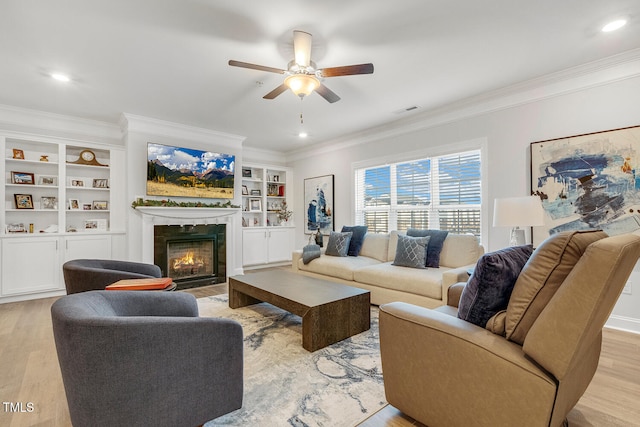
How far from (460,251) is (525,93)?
1.98m

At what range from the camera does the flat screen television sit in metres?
4.70

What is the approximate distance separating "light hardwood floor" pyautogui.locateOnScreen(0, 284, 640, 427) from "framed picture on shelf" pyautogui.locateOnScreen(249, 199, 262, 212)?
3935mm

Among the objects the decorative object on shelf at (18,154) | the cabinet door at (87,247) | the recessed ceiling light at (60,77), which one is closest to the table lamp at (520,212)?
the recessed ceiling light at (60,77)

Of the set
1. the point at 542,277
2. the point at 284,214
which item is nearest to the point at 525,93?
the point at 542,277

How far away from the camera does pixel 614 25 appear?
2381mm

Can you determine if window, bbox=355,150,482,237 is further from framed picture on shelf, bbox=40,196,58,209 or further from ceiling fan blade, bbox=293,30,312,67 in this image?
framed picture on shelf, bbox=40,196,58,209

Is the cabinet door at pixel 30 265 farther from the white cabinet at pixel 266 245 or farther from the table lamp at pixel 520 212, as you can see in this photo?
the table lamp at pixel 520 212

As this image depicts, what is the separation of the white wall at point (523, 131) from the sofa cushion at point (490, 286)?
8.33ft

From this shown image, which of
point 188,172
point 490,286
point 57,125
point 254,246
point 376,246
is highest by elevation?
point 57,125

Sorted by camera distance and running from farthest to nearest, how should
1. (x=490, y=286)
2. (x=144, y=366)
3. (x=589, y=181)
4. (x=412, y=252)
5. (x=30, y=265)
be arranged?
(x=30, y=265)
(x=412, y=252)
(x=589, y=181)
(x=490, y=286)
(x=144, y=366)

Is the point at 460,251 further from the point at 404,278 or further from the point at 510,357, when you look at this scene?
the point at 510,357

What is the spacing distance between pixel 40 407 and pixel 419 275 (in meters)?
3.16

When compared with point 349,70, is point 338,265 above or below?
below

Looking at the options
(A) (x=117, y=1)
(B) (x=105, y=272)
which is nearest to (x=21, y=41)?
(A) (x=117, y=1)
